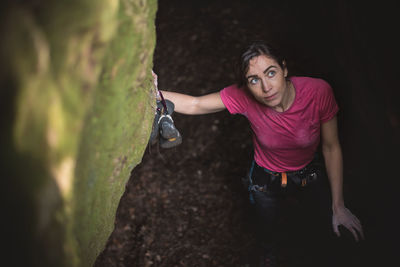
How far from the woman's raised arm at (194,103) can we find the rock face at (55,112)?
1.01 m

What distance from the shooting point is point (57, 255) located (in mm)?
1213

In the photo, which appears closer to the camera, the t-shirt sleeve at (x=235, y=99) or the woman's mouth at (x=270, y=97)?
the woman's mouth at (x=270, y=97)

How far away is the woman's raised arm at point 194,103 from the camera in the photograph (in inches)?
99.3

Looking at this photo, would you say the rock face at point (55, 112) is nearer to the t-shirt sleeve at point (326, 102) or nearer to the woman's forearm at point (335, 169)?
the t-shirt sleeve at point (326, 102)

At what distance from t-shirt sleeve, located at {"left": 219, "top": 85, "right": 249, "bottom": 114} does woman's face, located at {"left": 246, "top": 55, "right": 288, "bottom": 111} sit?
23cm

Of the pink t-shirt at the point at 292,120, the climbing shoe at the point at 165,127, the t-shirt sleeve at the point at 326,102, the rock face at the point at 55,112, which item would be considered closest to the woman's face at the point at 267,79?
the pink t-shirt at the point at 292,120

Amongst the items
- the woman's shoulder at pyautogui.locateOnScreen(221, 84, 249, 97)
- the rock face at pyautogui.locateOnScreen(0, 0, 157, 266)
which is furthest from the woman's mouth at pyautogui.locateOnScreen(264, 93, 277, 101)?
the rock face at pyautogui.locateOnScreen(0, 0, 157, 266)

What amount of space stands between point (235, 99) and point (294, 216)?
81.5 inches

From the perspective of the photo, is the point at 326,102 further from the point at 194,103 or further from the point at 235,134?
the point at 235,134

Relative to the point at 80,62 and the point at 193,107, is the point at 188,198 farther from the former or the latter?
the point at 80,62

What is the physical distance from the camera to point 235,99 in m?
2.56

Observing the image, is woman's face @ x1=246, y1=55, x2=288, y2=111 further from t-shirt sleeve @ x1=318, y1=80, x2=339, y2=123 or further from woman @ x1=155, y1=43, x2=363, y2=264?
t-shirt sleeve @ x1=318, y1=80, x2=339, y2=123

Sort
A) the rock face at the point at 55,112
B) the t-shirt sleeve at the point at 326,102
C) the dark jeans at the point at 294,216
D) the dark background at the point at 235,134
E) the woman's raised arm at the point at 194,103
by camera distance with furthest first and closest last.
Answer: the dark jeans at the point at 294,216
the dark background at the point at 235,134
the woman's raised arm at the point at 194,103
the t-shirt sleeve at the point at 326,102
the rock face at the point at 55,112

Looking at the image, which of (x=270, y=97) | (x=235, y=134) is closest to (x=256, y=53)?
(x=270, y=97)
